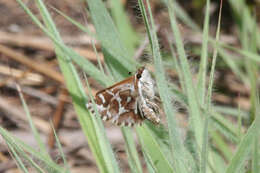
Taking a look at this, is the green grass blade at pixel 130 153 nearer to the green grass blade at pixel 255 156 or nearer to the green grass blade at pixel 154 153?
the green grass blade at pixel 154 153

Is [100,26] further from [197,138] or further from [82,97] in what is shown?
[197,138]

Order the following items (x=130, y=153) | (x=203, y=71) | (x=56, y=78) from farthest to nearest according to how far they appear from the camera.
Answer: (x=56, y=78), (x=203, y=71), (x=130, y=153)

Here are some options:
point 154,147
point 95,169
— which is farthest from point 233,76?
point 154,147

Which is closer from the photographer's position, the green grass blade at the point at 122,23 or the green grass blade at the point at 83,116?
the green grass blade at the point at 83,116

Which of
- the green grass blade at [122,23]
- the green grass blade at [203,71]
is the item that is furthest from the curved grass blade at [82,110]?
the green grass blade at [122,23]

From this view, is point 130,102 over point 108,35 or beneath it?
beneath

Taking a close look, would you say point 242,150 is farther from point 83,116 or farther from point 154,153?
point 83,116

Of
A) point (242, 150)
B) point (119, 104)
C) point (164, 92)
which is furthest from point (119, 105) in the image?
point (242, 150)
